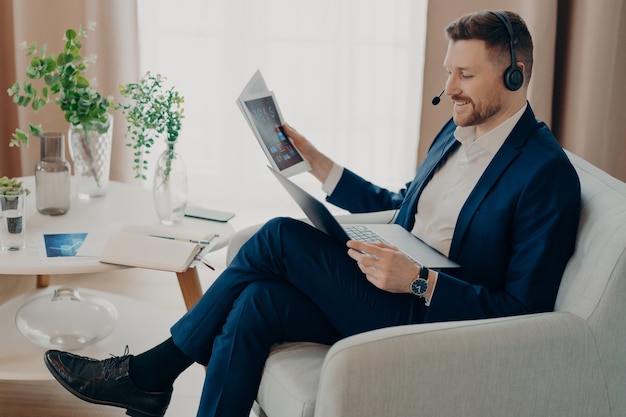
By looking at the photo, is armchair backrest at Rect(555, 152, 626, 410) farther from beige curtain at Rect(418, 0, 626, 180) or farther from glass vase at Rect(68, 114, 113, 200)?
beige curtain at Rect(418, 0, 626, 180)

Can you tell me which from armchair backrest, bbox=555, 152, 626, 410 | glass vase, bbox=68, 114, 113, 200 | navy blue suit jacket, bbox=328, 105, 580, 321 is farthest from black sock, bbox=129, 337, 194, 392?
armchair backrest, bbox=555, 152, 626, 410

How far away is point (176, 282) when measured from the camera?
3090 mm

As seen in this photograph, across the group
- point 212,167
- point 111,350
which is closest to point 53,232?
point 111,350

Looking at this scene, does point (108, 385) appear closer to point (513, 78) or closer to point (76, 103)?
point (76, 103)

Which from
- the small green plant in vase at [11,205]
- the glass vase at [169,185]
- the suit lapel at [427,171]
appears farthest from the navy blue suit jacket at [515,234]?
the small green plant in vase at [11,205]

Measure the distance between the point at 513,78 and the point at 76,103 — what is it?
1.25 m

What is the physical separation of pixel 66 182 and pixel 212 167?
1.44m

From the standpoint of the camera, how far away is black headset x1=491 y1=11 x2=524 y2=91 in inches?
68.2

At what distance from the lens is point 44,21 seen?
3.18 meters

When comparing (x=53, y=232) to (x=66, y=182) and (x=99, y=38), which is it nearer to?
(x=66, y=182)

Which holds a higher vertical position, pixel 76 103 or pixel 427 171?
pixel 76 103

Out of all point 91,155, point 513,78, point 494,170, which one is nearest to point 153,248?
point 91,155

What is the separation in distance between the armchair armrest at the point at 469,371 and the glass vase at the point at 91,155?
1.24 meters

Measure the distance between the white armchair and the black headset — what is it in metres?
0.29
